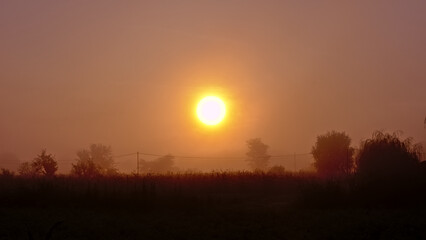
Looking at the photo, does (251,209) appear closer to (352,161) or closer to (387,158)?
(387,158)

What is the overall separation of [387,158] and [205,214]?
Answer: 1210cm

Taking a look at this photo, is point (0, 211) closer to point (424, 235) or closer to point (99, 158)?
point (424, 235)

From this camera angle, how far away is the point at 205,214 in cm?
2173

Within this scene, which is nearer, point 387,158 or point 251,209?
point 251,209

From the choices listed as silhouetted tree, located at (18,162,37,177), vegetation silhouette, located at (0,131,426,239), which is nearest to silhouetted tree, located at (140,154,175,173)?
silhouetted tree, located at (18,162,37,177)

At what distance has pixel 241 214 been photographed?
21.5m

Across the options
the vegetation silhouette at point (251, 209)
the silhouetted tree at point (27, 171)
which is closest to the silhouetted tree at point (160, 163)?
the silhouetted tree at point (27, 171)

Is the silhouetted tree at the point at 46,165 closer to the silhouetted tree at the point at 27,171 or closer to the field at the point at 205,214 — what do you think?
the silhouetted tree at the point at 27,171

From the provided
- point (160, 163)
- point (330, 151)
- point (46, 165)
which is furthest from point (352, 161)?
point (160, 163)

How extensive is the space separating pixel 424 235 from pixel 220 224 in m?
7.19

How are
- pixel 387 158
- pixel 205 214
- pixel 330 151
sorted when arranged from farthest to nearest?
1. pixel 330 151
2. pixel 387 158
3. pixel 205 214

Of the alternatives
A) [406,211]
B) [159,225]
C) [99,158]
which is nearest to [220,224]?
[159,225]

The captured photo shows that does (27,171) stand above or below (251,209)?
above

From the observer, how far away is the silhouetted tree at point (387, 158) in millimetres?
27297
